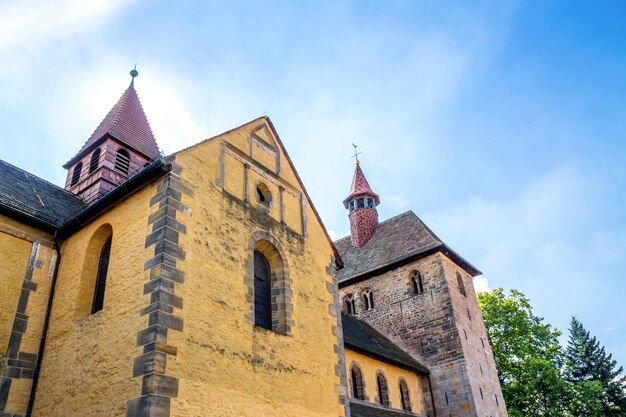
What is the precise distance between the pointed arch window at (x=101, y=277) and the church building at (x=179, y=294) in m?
0.03

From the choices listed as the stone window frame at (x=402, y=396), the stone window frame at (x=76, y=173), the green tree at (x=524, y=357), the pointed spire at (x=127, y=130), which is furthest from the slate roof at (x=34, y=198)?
the green tree at (x=524, y=357)

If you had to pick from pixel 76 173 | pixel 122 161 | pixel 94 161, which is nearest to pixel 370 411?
pixel 122 161

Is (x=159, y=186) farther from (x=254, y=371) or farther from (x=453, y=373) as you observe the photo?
(x=453, y=373)

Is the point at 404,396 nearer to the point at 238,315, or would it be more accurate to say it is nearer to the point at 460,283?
the point at 460,283

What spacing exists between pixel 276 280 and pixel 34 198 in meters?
6.66

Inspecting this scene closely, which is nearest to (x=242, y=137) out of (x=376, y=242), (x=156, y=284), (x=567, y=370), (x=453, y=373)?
(x=156, y=284)

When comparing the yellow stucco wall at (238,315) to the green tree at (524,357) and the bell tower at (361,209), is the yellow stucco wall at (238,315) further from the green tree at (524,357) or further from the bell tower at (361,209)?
the green tree at (524,357)

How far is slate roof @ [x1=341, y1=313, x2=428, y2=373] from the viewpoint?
56.9 ft

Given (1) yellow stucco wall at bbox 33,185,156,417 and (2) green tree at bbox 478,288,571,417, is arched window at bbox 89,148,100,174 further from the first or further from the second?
(2) green tree at bbox 478,288,571,417

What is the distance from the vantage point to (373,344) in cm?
1928

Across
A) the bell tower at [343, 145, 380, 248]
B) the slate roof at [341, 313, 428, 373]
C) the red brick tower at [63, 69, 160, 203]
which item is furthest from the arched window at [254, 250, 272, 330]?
the bell tower at [343, 145, 380, 248]

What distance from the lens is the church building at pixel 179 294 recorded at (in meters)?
8.62

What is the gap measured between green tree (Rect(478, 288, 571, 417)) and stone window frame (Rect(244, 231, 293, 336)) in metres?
20.5

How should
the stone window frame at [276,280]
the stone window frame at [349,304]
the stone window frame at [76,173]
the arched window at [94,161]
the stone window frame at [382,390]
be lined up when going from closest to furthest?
the stone window frame at [276,280]
the stone window frame at [382,390]
the arched window at [94,161]
the stone window frame at [76,173]
the stone window frame at [349,304]
